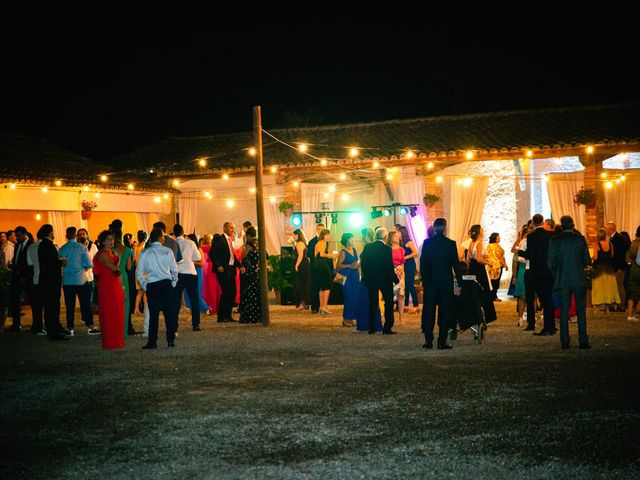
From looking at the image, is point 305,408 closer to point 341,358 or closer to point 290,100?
point 341,358

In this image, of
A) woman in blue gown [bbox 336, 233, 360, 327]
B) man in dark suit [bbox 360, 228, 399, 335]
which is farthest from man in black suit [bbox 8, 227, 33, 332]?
man in dark suit [bbox 360, 228, 399, 335]

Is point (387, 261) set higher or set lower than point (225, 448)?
higher

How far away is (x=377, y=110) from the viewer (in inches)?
1676

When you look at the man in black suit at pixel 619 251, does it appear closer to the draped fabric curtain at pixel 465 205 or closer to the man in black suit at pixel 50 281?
the draped fabric curtain at pixel 465 205

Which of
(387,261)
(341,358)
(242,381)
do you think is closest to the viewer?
(242,381)

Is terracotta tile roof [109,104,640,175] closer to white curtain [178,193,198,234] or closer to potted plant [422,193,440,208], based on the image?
potted plant [422,193,440,208]

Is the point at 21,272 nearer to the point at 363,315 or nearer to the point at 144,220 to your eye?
the point at 363,315

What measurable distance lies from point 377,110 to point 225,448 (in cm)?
3794

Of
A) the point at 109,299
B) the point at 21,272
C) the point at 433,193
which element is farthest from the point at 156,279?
the point at 433,193

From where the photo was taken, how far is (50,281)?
12727 mm

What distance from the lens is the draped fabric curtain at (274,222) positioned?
23203 mm

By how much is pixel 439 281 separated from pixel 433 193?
987 cm

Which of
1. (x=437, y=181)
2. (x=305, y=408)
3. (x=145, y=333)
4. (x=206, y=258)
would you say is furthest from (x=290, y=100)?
(x=305, y=408)

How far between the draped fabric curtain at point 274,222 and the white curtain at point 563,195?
24.5 feet
